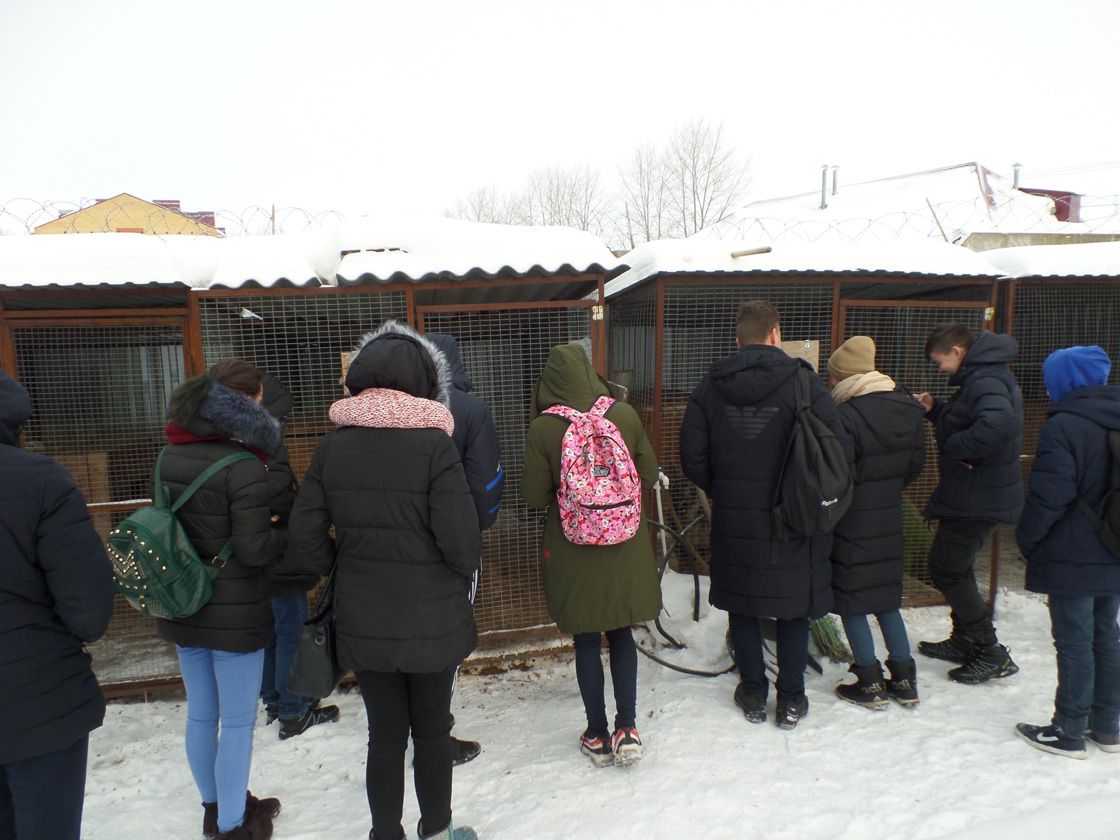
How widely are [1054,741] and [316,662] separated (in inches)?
128

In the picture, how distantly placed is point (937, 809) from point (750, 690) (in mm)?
881

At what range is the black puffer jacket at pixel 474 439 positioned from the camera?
2.70 metres

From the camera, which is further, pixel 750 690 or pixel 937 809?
pixel 750 690

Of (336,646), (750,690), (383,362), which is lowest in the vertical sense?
(750,690)

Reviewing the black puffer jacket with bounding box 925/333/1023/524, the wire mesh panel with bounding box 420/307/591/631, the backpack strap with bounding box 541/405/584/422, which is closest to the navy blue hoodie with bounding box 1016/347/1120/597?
the black puffer jacket with bounding box 925/333/1023/524

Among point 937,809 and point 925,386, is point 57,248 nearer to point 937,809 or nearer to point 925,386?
point 937,809

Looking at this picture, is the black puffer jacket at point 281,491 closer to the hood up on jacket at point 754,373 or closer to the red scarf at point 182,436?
the red scarf at point 182,436

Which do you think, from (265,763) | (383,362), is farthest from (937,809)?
(265,763)

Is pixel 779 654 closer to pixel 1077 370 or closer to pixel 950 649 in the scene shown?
pixel 950 649

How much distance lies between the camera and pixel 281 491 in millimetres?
2500

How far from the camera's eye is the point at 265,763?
3051 millimetres

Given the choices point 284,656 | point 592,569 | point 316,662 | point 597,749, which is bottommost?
point 597,749

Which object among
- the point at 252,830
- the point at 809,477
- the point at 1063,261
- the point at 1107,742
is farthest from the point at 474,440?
the point at 1063,261

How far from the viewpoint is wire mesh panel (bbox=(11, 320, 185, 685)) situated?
12.7 feet
